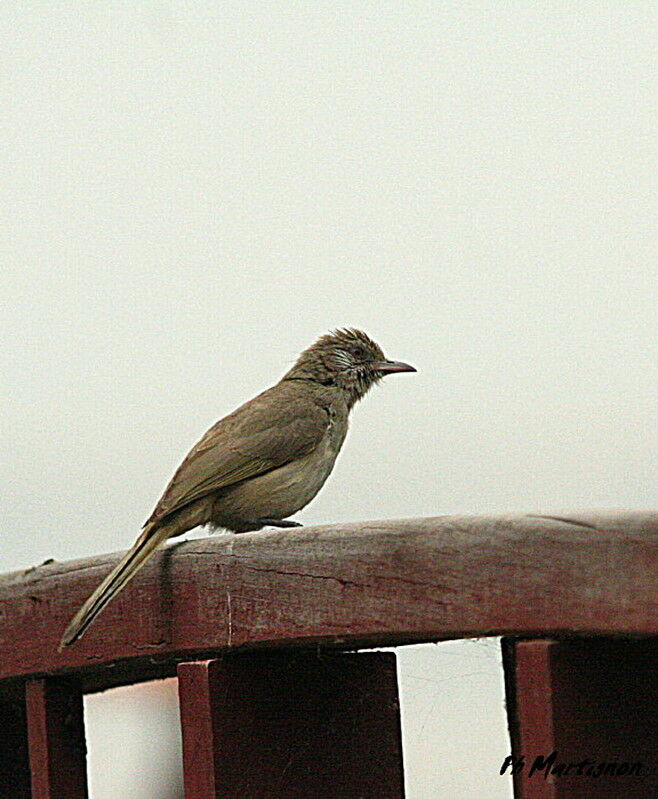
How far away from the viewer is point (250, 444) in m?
4.85

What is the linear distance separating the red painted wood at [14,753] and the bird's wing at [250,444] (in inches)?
36.5

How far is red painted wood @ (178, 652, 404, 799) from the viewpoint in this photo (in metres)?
2.32

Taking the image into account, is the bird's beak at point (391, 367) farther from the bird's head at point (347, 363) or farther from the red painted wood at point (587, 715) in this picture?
the red painted wood at point (587, 715)

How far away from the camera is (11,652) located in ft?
9.53

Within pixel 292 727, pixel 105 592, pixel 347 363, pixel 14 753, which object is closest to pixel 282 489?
pixel 347 363

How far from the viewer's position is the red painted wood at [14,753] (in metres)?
3.14

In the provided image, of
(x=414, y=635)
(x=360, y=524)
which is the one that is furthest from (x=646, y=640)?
(x=360, y=524)

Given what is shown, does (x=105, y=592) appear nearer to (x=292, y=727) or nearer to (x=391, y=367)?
(x=292, y=727)

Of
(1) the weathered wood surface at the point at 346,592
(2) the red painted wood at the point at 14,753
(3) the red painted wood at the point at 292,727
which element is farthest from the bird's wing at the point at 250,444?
(3) the red painted wood at the point at 292,727

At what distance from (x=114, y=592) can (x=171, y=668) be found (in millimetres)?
172

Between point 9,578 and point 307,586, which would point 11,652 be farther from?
point 307,586

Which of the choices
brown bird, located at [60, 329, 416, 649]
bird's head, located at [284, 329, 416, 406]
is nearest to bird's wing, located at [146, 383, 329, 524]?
brown bird, located at [60, 329, 416, 649]

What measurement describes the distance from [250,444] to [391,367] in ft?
4.46

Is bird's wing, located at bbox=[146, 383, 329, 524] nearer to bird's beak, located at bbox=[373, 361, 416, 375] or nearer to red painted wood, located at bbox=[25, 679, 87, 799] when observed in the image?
bird's beak, located at bbox=[373, 361, 416, 375]
